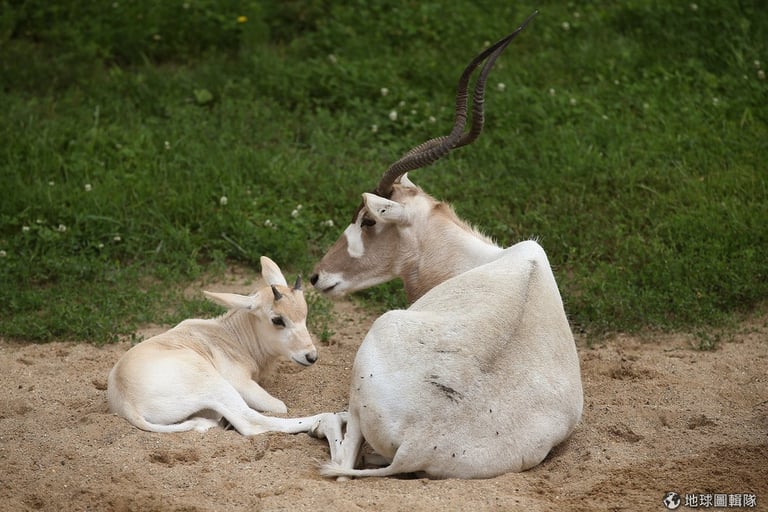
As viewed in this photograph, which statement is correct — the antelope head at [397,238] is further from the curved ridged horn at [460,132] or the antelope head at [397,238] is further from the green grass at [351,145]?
the green grass at [351,145]

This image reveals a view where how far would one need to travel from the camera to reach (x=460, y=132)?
717 centimetres

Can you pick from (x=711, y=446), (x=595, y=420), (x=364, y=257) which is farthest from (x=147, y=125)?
(x=711, y=446)

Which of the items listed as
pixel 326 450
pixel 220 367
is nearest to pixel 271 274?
pixel 220 367

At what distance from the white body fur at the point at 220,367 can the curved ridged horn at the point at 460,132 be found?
3.34 feet

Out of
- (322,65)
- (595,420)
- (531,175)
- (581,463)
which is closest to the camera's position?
(581,463)

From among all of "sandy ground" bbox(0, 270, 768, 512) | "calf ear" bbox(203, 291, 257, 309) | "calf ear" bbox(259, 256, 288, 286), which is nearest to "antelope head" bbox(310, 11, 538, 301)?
"calf ear" bbox(259, 256, 288, 286)

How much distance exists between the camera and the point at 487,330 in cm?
597

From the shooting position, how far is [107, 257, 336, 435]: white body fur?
20.9 feet

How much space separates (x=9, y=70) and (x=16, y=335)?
183 inches

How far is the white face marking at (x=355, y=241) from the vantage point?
7.44 meters

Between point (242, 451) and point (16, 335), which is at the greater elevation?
point (242, 451)

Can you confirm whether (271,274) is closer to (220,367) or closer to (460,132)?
(220,367)

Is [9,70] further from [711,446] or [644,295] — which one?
[711,446]

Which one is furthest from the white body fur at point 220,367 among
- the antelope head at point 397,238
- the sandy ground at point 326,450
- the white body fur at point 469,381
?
the white body fur at point 469,381
